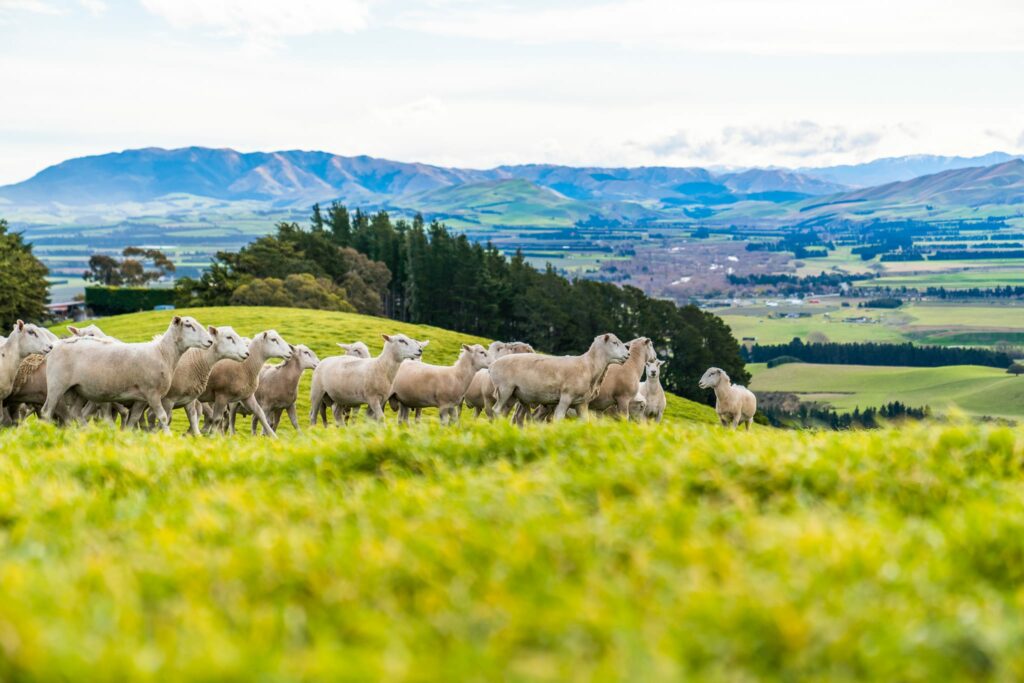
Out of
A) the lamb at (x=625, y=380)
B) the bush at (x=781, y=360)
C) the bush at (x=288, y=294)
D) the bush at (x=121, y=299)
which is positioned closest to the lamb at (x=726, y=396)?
the lamb at (x=625, y=380)

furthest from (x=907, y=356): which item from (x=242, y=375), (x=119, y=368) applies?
(x=119, y=368)

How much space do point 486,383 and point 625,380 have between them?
11.7 feet

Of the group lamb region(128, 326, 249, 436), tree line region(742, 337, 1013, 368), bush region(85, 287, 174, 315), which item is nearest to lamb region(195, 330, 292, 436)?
lamb region(128, 326, 249, 436)

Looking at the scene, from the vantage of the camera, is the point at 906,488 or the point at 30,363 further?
the point at 30,363

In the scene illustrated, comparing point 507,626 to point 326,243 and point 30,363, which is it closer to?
point 30,363

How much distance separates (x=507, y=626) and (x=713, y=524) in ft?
7.90

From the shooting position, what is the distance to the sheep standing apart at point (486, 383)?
24.8 meters

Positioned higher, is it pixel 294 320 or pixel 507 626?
pixel 507 626

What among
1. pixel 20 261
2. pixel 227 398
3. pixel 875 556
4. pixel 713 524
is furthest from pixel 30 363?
pixel 20 261

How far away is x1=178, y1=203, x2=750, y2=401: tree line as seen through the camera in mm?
95000

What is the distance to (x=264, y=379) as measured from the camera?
2580 cm

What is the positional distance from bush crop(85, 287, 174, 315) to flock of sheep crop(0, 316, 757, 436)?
80137 mm

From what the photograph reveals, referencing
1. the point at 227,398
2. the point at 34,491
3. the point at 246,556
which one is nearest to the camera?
the point at 246,556

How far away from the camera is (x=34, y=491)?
9742mm
